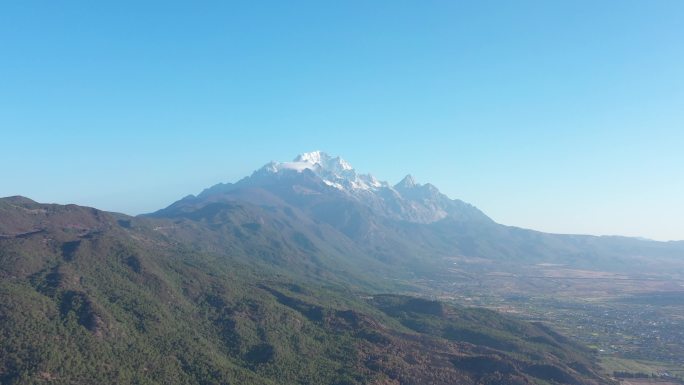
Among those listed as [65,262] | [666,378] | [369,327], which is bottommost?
[666,378]

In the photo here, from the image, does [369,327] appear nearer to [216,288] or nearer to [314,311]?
[314,311]

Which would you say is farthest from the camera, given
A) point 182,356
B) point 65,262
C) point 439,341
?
point 439,341

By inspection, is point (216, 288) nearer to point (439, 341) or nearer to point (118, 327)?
point (118, 327)

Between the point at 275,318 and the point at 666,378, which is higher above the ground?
the point at 275,318

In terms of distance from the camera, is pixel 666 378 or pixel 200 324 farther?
pixel 666 378

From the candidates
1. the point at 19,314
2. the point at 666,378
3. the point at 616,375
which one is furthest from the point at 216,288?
the point at 666,378

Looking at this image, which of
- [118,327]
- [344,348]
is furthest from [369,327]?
[118,327]

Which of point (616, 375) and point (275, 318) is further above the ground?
point (275, 318)

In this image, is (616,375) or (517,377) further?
(616,375)

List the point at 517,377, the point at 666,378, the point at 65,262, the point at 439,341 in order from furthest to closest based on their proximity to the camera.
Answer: the point at 666,378 < the point at 439,341 < the point at 65,262 < the point at 517,377
